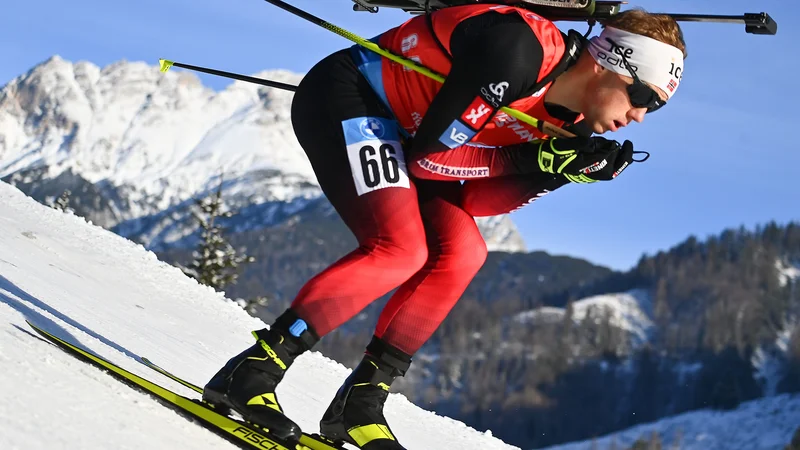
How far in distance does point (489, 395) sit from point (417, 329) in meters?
170

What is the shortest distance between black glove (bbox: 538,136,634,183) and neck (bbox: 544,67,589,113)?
0.18 m

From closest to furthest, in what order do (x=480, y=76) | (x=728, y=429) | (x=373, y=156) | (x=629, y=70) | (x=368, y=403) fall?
1. (x=480, y=76)
2. (x=629, y=70)
3. (x=373, y=156)
4. (x=368, y=403)
5. (x=728, y=429)

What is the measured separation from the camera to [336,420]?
14.0ft

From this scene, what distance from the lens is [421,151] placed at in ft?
13.1

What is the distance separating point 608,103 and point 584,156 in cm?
24

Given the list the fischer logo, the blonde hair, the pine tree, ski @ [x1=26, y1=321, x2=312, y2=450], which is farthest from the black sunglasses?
the pine tree

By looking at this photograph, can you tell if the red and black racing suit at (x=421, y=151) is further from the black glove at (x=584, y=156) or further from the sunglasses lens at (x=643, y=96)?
the sunglasses lens at (x=643, y=96)

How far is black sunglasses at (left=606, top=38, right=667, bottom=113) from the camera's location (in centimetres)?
396

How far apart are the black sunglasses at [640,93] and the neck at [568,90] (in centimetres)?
19

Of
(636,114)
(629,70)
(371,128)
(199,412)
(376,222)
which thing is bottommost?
(199,412)

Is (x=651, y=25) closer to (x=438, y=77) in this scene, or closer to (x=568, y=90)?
(x=568, y=90)

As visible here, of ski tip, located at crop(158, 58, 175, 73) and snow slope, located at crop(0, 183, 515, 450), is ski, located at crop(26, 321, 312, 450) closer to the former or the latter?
snow slope, located at crop(0, 183, 515, 450)

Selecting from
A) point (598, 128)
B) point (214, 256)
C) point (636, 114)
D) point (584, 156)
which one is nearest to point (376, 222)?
point (584, 156)

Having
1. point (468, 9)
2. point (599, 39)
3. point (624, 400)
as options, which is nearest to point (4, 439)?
point (468, 9)
